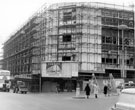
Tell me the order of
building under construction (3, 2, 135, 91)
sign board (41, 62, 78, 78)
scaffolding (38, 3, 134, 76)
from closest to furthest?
sign board (41, 62, 78, 78)
building under construction (3, 2, 135, 91)
scaffolding (38, 3, 134, 76)

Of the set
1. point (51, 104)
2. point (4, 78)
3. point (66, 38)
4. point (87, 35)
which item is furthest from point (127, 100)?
point (4, 78)

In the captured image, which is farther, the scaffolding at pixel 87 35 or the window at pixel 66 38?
the window at pixel 66 38

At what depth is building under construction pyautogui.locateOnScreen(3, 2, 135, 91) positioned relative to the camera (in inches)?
1881

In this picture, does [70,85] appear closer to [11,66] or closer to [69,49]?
[69,49]

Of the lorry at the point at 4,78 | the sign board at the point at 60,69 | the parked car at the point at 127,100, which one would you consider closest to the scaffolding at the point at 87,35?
the sign board at the point at 60,69

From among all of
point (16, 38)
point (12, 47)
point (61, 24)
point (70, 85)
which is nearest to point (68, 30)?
point (61, 24)

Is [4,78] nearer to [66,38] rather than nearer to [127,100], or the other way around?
[66,38]

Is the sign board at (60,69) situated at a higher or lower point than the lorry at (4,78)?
higher

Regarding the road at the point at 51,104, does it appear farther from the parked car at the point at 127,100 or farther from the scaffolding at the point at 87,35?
the scaffolding at the point at 87,35

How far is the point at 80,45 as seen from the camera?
47.8m

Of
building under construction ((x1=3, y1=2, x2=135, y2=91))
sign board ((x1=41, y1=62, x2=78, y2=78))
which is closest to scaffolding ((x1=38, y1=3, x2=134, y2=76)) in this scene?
building under construction ((x1=3, y1=2, x2=135, y2=91))

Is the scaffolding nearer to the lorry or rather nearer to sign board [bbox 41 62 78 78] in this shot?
sign board [bbox 41 62 78 78]

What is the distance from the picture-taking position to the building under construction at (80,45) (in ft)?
157

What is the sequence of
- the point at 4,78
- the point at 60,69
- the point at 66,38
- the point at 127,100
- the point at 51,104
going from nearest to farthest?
1. the point at 127,100
2. the point at 51,104
3. the point at 60,69
4. the point at 66,38
5. the point at 4,78
